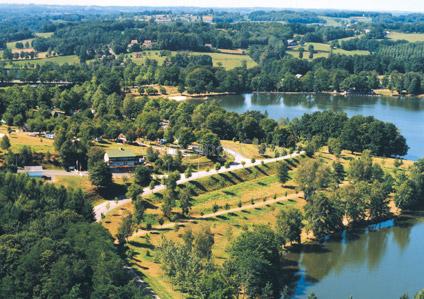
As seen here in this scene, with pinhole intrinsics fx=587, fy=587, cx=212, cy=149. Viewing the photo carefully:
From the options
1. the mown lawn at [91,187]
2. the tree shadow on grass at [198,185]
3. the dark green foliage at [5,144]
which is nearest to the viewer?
the mown lawn at [91,187]

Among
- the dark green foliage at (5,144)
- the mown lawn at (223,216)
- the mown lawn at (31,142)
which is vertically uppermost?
the dark green foliage at (5,144)

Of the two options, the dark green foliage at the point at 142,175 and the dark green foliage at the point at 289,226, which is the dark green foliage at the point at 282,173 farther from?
the dark green foliage at the point at 142,175

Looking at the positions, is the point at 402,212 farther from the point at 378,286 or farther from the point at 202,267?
the point at 202,267

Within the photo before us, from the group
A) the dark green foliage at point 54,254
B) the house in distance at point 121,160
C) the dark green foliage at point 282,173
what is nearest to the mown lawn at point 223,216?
the dark green foliage at point 282,173

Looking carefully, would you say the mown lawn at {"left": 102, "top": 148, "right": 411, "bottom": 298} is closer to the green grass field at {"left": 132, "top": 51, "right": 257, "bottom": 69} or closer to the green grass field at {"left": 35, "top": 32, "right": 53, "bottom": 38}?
the green grass field at {"left": 132, "top": 51, "right": 257, "bottom": 69}

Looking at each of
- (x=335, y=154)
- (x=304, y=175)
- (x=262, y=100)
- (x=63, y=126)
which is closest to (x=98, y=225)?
(x=304, y=175)

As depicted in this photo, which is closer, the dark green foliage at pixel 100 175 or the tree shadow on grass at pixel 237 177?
the dark green foliage at pixel 100 175

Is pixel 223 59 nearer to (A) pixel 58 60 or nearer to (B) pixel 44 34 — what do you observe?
(A) pixel 58 60

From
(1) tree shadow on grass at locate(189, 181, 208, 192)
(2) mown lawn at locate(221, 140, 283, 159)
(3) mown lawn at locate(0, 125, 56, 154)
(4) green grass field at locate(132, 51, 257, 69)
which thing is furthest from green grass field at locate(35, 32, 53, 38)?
(1) tree shadow on grass at locate(189, 181, 208, 192)

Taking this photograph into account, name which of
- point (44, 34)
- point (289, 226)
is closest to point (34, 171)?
point (289, 226)
